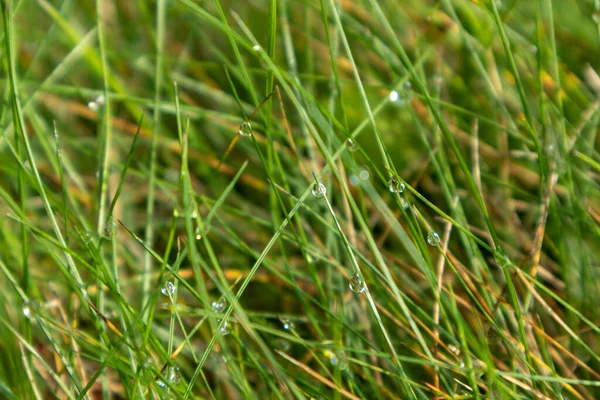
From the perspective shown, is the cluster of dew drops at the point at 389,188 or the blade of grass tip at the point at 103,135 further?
the blade of grass tip at the point at 103,135

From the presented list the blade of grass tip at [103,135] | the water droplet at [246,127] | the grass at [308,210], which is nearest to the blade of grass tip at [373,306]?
the grass at [308,210]

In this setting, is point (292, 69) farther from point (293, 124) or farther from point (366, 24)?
point (366, 24)

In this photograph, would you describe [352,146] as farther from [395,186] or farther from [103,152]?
[103,152]

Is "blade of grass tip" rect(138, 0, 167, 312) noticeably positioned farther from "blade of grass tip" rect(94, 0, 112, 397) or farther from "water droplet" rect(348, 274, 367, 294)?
"water droplet" rect(348, 274, 367, 294)

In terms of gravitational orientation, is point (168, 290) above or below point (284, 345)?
above

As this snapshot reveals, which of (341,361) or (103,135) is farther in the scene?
(103,135)

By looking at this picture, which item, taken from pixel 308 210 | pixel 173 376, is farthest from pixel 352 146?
pixel 173 376

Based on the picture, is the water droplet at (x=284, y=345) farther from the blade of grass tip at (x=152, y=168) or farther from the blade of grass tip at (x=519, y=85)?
the blade of grass tip at (x=519, y=85)

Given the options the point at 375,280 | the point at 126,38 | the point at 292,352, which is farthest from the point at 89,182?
the point at 375,280
